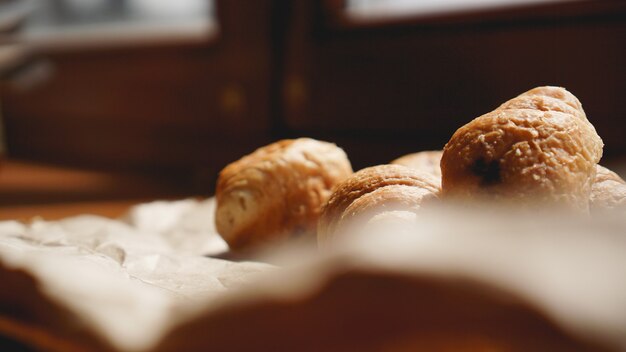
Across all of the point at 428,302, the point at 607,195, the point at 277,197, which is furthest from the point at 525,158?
the point at 277,197

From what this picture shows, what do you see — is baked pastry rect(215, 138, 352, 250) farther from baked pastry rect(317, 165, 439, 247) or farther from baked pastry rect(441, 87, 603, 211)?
baked pastry rect(441, 87, 603, 211)

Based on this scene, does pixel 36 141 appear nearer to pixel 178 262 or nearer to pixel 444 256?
pixel 178 262

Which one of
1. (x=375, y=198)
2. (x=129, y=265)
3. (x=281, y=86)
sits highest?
(x=375, y=198)

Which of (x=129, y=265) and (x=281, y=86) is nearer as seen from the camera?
(x=129, y=265)

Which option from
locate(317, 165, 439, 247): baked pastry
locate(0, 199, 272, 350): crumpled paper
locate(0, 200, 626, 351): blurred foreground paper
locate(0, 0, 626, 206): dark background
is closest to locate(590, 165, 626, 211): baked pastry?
locate(317, 165, 439, 247): baked pastry

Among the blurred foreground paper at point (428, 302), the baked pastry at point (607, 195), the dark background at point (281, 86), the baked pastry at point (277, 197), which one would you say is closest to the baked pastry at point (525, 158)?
the baked pastry at point (607, 195)

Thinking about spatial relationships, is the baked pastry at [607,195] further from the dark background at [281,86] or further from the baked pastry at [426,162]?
the dark background at [281,86]

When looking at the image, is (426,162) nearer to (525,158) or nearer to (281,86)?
(525,158)
